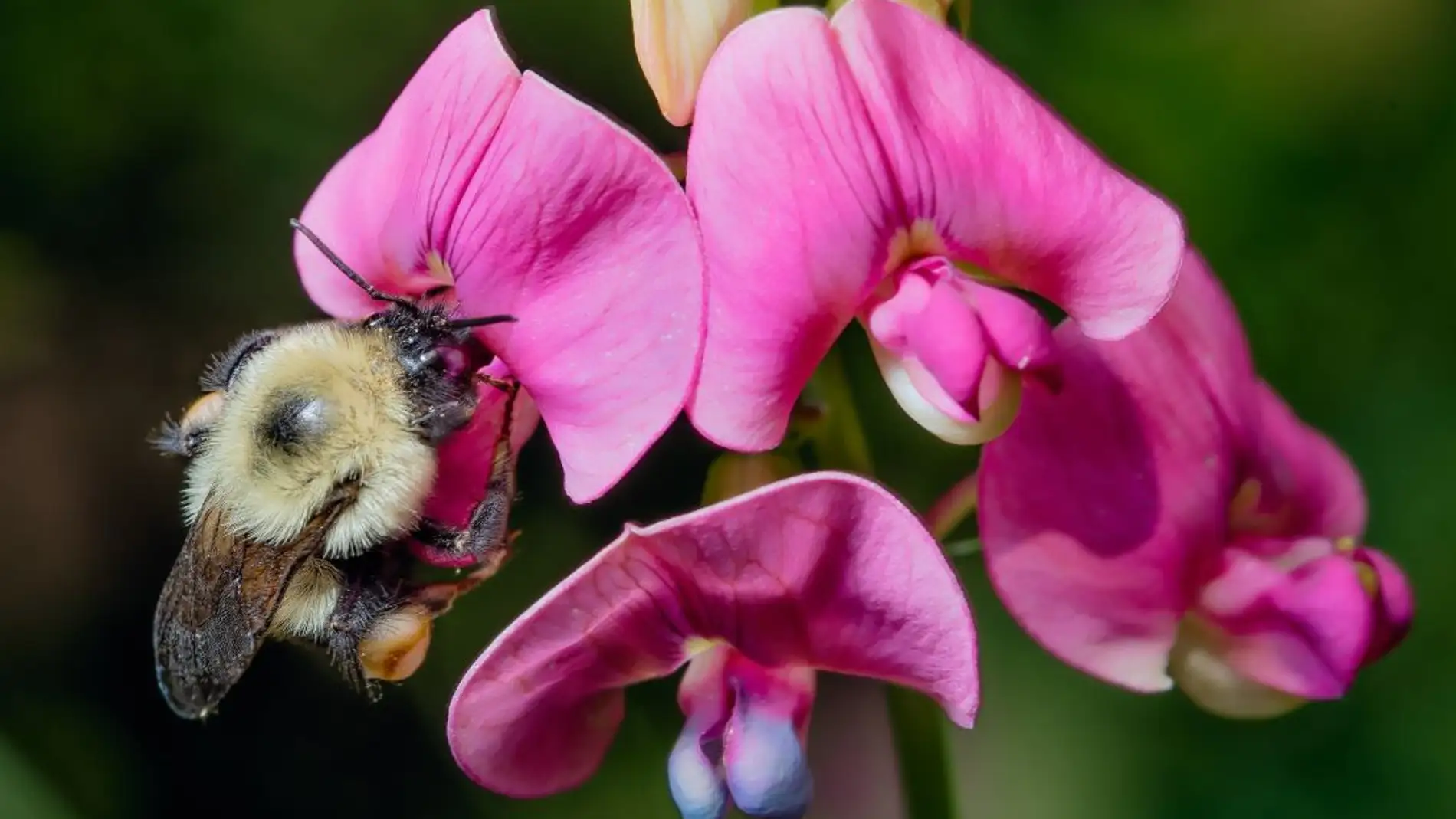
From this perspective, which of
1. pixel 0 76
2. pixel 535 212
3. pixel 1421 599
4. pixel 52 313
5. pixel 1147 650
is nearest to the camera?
pixel 535 212

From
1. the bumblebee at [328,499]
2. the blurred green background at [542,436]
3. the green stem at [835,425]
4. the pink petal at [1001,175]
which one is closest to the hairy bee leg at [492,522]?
the bumblebee at [328,499]

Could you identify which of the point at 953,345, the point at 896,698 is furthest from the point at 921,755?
the point at 953,345

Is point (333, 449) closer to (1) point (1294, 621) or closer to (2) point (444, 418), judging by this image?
(2) point (444, 418)

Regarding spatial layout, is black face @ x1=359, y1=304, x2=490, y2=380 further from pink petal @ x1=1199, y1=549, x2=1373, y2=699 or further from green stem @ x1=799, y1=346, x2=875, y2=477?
pink petal @ x1=1199, y1=549, x2=1373, y2=699

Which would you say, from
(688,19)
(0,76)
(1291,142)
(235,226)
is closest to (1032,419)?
(688,19)

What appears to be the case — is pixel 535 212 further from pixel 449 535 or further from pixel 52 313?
pixel 52 313

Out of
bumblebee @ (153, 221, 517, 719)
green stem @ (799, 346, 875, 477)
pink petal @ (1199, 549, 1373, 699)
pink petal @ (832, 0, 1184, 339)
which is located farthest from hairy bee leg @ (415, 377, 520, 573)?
pink petal @ (1199, 549, 1373, 699)
